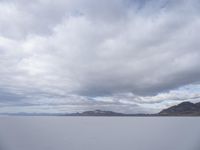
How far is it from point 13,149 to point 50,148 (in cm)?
754

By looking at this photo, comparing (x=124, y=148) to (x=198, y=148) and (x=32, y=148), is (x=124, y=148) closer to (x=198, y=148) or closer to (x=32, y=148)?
(x=198, y=148)

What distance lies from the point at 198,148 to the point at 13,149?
38579 mm

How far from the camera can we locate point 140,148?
158ft

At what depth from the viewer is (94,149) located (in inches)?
1844

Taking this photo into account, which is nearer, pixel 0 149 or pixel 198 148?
pixel 0 149

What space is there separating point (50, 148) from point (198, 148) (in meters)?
31.3

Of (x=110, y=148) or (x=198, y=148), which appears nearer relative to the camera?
(x=198, y=148)

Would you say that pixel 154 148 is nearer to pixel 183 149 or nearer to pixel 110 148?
pixel 183 149

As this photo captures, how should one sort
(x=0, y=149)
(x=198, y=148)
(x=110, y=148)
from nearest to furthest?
(x=0, y=149)
(x=198, y=148)
(x=110, y=148)

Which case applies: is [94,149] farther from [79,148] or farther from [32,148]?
[32,148]

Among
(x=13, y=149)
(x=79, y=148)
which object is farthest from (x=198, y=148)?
(x=13, y=149)

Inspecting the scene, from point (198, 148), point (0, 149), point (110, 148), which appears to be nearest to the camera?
point (0, 149)

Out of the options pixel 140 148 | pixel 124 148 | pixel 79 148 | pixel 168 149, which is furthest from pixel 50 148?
pixel 168 149

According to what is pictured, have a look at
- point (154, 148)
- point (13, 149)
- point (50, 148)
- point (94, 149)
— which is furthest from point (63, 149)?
point (154, 148)
